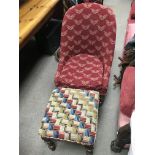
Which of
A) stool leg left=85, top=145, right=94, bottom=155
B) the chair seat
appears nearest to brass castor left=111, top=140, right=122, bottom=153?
stool leg left=85, top=145, right=94, bottom=155

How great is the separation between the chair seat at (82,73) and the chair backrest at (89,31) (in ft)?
0.26

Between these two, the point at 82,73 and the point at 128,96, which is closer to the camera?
the point at 128,96

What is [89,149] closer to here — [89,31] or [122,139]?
[122,139]

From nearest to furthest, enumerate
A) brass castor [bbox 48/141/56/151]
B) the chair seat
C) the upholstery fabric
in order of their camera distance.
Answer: the upholstery fabric → brass castor [bbox 48/141/56/151] → the chair seat

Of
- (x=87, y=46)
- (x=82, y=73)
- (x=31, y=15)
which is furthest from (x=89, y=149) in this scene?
(x=31, y=15)

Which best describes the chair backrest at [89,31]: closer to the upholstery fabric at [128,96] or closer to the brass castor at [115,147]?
the upholstery fabric at [128,96]

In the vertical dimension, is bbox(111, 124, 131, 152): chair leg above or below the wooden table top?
below

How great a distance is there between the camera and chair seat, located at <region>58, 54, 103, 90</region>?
1782mm

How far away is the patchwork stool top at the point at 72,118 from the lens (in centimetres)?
142

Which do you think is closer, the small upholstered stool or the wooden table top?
the small upholstered stool

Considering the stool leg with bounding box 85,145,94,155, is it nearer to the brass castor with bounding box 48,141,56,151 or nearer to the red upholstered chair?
the brass castor with bounding box 48,141,56,151

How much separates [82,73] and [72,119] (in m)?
0.52

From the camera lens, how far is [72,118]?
1.48 m
